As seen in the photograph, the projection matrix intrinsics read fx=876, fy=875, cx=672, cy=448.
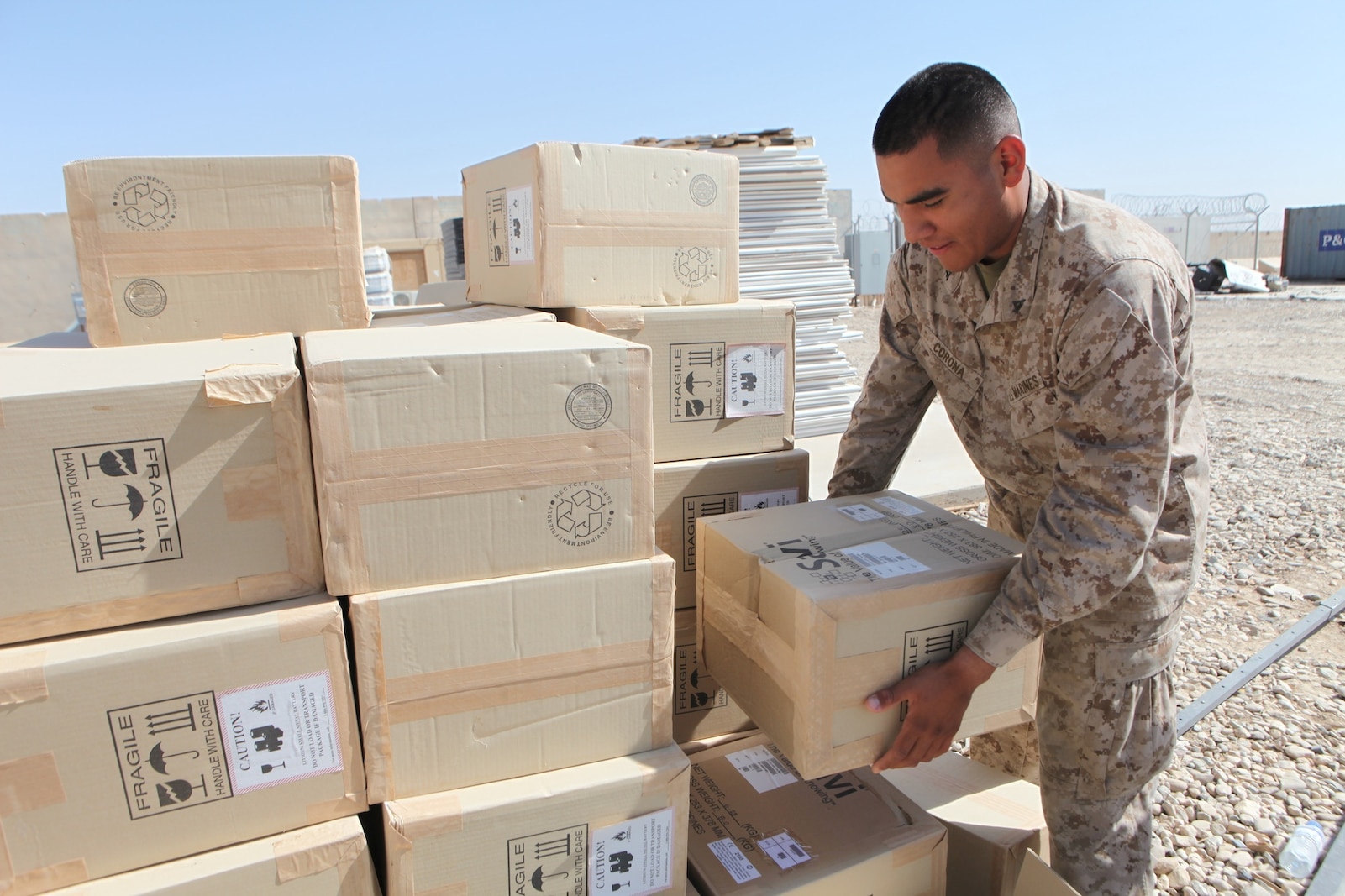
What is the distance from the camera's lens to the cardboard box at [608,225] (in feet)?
6.23

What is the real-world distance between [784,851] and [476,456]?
923 mm

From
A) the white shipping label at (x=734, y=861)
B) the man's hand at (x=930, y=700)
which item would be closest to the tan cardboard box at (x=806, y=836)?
the white shipping label at (x=734, y=861)

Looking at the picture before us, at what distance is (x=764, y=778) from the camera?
1.81m

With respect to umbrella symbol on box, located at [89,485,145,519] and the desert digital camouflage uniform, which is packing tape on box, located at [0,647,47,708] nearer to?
umbrella symbol on box, located at [89,485,145,519]

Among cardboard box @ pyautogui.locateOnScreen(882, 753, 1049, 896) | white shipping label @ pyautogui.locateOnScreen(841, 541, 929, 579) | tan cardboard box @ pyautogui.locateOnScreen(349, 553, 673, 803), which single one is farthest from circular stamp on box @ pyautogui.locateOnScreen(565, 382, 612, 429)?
cardboard box @ pyautogui.locateOnScreen(882, 753, 1049, 896)

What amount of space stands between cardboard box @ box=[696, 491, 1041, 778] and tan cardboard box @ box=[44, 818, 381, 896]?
702 mm

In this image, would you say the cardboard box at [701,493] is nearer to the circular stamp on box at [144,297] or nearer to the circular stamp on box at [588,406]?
the circular stamp on box at [588,406]

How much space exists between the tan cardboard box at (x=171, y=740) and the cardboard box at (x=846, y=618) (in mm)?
685

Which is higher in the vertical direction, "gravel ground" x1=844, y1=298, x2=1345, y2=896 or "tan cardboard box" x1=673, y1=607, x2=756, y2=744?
"tan cardboard box" x1=673, y1=607, x2=756, y2=744

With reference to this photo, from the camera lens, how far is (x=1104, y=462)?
1395 mm

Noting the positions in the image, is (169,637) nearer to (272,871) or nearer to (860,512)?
(272,871)

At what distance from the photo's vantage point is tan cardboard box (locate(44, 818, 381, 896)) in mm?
1193

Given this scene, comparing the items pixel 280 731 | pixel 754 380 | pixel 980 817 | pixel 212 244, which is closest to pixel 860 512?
pixel 754 380

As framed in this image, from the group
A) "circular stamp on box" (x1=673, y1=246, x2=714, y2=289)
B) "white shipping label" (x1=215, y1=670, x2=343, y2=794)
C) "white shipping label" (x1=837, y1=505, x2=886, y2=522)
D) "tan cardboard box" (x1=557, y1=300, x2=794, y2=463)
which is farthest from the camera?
"circular stamp on box" (x1=673, y1=246, x2=714, y2=289)
